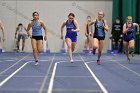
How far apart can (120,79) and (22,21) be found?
13.1 meters

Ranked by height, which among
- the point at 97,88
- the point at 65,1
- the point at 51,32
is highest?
the point at 65,1

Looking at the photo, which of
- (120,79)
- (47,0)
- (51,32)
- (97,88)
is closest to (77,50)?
(51,32)

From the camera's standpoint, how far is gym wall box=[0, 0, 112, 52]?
1998cm

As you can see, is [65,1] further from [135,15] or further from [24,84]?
[24,84]

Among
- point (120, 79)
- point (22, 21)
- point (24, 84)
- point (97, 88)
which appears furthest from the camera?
point (22, 21)

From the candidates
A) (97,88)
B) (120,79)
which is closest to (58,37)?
(120,79)

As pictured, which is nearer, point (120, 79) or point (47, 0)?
point (120, 79)

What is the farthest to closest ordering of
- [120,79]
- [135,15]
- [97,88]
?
[135,15] < [120,79] < [97,88]

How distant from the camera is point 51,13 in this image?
65.9 feet

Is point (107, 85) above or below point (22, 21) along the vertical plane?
below

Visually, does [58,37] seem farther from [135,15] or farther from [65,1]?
[135,15]

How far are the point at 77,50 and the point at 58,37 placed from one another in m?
1.25

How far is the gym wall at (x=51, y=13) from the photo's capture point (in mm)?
19984

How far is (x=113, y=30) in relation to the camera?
18531mm
